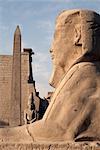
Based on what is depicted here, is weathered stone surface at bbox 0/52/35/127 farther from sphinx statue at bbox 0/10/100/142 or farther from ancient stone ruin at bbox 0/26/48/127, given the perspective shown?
sphinx statue at bbox 0/10/100/142

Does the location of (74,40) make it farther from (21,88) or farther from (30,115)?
(21,88)

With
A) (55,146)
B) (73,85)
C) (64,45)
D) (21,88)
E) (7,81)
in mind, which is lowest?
(7,81)

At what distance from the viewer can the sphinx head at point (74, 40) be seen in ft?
18.7

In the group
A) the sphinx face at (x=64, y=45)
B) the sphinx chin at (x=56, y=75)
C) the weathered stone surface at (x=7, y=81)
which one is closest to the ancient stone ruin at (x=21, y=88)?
the weathered stone surface at (x=7, y=81)

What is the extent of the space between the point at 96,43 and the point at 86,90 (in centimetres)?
50

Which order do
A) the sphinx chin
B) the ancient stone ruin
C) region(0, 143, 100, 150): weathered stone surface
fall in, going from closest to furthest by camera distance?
1. region(0, 143, 100, 150): weathered stone surface
2. the sphinx chin
3. the ancient stone ruin

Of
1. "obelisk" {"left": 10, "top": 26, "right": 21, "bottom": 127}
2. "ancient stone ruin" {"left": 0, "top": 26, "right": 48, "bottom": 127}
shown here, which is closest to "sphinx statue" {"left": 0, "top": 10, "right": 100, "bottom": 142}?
"obelisk" {"left": 10, "top": 26, "right": 21, "bottom": 127}

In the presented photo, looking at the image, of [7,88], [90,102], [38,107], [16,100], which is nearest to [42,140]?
[90,102]

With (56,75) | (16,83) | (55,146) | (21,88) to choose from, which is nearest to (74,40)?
(56,75)

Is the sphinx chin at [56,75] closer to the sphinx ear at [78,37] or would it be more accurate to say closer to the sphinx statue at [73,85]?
the sphinx statue at [73,85]

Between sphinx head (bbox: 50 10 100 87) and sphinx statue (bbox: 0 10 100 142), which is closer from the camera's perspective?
sphinx statue (bbox: 0 10 100 142)

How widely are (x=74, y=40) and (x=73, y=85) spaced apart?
1.62 ft

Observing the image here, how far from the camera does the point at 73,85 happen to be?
5543 millimetres

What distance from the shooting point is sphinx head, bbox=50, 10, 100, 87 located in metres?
5.70
